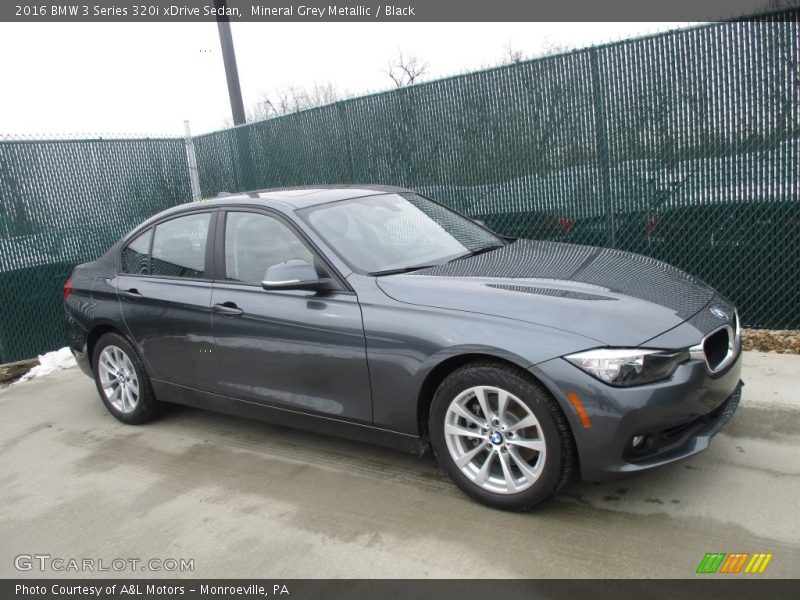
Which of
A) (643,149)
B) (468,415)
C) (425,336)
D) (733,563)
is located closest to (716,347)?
(733,563)

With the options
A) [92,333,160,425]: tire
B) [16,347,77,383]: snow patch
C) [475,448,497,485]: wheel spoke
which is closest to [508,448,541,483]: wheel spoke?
[475,448,497,485]: wheel spoke

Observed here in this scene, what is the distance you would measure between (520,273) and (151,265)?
282 cm

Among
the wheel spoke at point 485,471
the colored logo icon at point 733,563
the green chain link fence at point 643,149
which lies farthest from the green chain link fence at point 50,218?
the colored logo icon at point 733,563

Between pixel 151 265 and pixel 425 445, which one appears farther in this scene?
pixel 151 265

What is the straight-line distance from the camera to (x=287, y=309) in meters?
3.91

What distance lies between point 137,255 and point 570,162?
155 inches

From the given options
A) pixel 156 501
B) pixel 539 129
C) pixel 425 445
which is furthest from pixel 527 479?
pixel 539 129

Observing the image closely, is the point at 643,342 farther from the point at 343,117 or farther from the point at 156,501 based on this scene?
the point at 343,117

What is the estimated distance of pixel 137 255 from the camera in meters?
5.05

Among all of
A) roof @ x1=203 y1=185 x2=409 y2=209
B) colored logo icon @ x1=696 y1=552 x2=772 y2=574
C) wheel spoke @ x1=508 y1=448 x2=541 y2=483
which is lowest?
colored logo icon @ x1=696 y1=552 x2=772 y2=574

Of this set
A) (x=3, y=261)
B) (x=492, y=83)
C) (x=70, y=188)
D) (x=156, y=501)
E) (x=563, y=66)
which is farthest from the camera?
(x=70, y=188)

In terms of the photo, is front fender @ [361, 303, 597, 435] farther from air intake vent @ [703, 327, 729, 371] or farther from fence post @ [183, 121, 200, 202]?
fence post @ [183, 121, 200, 202]

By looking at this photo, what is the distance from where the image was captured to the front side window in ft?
13.3

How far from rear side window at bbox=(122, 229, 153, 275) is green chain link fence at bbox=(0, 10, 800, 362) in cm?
323
